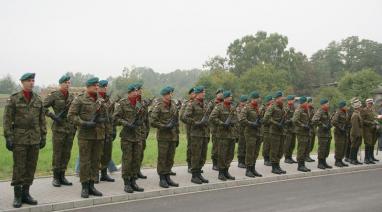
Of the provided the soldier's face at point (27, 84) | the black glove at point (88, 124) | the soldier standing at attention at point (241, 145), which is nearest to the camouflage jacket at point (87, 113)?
the black glove at point (88, 124)

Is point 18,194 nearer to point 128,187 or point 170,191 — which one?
point 128,187

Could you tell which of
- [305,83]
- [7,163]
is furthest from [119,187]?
[305,83]

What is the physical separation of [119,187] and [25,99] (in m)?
2.82

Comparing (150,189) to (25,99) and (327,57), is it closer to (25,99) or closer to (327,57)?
(25,99)

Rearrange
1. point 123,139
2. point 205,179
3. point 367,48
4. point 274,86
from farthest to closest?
1. point 367,48
2. point 274,86
3. point 205,179
4. point 123,139

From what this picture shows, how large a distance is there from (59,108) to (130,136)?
1627 millimetres

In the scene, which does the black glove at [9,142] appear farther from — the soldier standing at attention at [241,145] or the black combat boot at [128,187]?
the soldier standing at attention at [241,145]

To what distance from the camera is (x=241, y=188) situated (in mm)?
10875

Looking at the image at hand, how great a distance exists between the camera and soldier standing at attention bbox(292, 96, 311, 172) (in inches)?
527

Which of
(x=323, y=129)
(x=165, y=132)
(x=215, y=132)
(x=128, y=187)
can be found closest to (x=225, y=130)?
(x=215, y=132)

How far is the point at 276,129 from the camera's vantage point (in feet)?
42.7

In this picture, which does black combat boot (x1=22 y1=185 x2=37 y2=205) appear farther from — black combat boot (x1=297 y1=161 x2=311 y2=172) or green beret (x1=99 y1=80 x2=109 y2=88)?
black combat boot (x1=297 y1=161 x2=311 y2=172)

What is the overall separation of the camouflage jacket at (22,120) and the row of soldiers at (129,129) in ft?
0.04

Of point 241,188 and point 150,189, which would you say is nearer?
point 150,189
